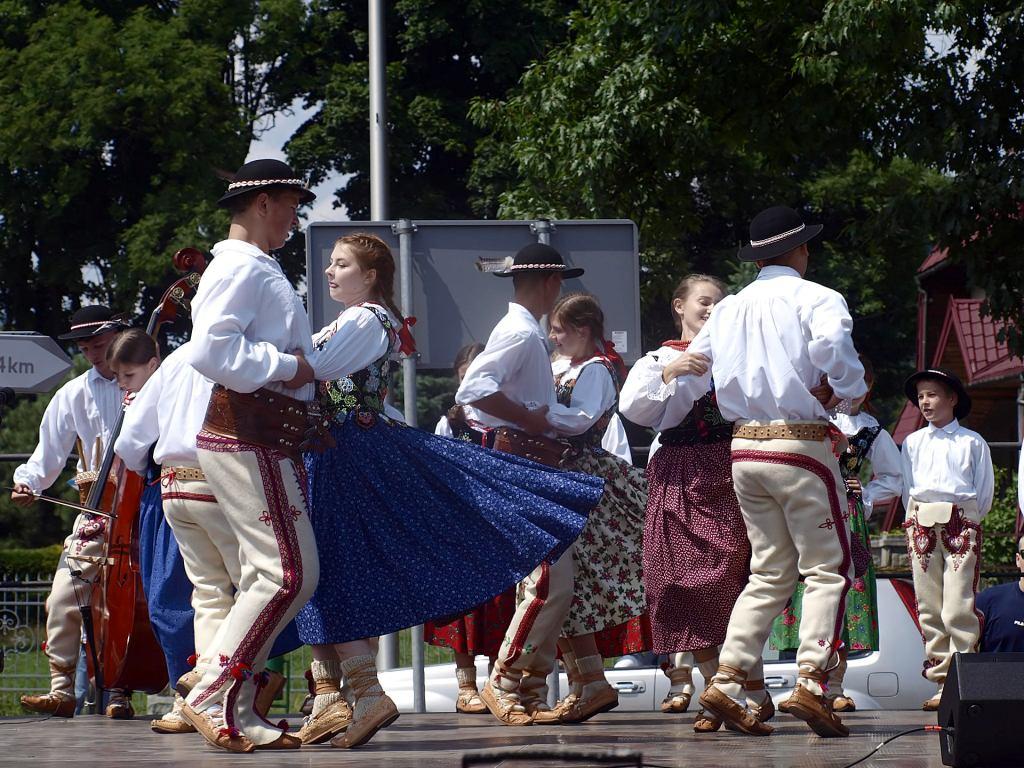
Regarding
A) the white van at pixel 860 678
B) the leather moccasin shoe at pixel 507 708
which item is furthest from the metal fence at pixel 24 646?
the leather moccasin shoe at pixel 507 708

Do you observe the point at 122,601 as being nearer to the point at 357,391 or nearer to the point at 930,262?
the point at 357,391

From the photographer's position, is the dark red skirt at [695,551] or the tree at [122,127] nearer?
the dark red skirt at [695,551]

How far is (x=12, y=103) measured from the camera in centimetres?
2933

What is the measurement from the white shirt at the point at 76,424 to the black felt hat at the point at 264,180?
2983 millimetres

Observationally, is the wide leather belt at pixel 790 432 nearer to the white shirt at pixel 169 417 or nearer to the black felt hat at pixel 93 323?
the white shirt at pixel 169 417

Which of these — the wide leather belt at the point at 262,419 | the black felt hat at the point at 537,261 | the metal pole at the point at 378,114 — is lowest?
the wide leather belt at the point at 262,419

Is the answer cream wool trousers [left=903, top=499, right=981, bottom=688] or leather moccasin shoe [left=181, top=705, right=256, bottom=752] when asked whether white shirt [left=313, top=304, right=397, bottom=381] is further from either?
cream wool trousers [left=903, top=499, right=981, bottom=688]

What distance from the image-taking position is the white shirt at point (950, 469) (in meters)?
9.84

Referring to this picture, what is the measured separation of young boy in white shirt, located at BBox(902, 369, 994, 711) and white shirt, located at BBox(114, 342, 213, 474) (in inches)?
184

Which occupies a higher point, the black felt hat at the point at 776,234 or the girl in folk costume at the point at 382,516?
the black felt hat at the point at 776,234

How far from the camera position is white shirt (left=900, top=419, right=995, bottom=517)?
387 inches

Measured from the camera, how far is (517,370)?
7055 mm

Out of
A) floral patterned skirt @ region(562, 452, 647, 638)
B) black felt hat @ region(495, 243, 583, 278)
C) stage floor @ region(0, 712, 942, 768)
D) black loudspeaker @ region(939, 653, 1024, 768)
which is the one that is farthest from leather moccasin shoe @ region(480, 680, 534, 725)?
black loudspeaker @ region(939, 653, 1024, 768)

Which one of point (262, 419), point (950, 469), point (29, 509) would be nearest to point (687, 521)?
point (262, 419)
